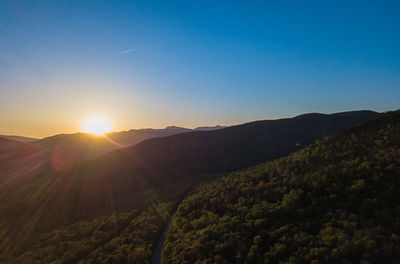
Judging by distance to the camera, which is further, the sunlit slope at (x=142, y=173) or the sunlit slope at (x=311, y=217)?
the sunlit slope at (x=142, y=173)

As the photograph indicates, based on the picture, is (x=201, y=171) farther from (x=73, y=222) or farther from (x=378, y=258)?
(x=378, y=258)

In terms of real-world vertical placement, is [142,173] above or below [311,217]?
below

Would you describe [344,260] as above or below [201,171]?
above

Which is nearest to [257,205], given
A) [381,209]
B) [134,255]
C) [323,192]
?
[323,192]

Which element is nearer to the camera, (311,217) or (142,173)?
(311,217)

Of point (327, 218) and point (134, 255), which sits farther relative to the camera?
point (134, 255)
